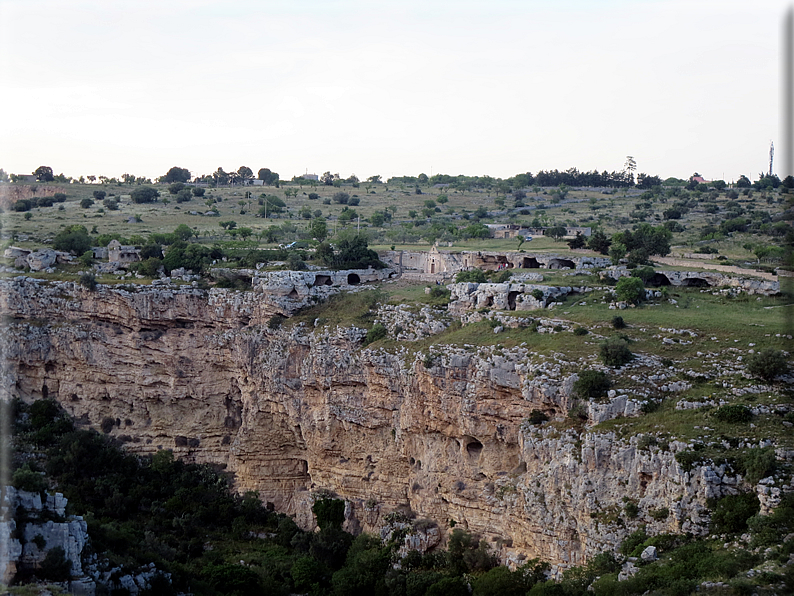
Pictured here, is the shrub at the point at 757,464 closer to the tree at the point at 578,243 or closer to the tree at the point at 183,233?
the tree at the point at 578,243

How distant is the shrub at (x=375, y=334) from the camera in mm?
33594

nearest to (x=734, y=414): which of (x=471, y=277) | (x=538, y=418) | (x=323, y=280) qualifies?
(x=538, y=418)

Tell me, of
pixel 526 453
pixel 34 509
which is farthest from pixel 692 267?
pixel 34 509

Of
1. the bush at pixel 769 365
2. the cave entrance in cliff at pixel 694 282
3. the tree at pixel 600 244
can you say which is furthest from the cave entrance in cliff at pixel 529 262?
the bush at pixel 769 365

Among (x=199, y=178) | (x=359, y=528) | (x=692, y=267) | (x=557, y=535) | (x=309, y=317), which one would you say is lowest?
(x=359, y=528)

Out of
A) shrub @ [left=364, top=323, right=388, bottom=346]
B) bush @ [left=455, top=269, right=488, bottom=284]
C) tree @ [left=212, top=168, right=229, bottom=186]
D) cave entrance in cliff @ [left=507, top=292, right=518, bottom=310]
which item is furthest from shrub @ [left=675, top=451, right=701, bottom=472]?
tree @ [left=212, top=168, right=229, bottom=186]

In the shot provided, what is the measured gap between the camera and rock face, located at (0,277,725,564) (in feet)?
78.6

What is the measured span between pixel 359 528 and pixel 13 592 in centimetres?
1576

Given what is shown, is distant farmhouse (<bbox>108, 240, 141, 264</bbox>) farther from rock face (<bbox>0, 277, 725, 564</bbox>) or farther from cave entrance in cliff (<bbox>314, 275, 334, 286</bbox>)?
cave entrance in cliff (<bbox>314, 275, 334, 286</bbox>)

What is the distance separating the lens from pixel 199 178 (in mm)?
91688

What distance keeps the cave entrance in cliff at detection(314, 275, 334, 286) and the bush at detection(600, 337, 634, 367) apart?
17.4 metres

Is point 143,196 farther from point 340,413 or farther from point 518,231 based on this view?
point 340,413

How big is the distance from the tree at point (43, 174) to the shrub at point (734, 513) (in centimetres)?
7474

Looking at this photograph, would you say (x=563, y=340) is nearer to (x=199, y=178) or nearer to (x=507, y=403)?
(x=507, y=403)
